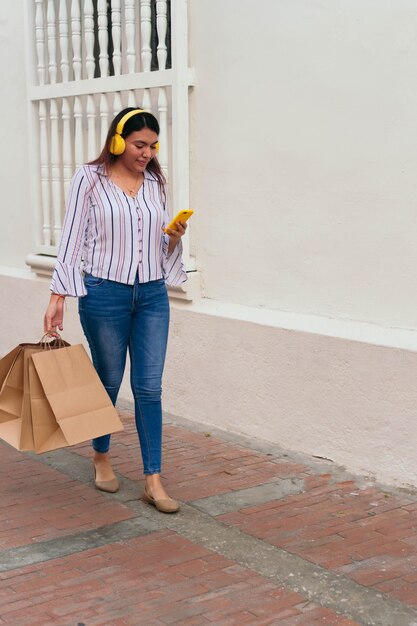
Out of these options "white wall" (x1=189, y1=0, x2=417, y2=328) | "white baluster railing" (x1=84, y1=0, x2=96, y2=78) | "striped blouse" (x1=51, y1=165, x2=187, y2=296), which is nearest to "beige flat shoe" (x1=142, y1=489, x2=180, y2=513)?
"striped blouse" (x1=51, y1=165, x2=187, y2=296)

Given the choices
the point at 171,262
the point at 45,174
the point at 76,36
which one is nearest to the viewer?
the point at 171,262

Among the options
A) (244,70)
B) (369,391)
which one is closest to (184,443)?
(369,391)

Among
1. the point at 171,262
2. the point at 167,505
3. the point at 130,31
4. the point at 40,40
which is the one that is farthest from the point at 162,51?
the point at 167,505

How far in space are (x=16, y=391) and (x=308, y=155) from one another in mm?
2168

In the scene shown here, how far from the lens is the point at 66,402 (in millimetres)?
4793

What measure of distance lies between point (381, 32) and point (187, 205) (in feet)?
6.21

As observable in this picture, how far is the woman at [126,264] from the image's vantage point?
491 centimetres

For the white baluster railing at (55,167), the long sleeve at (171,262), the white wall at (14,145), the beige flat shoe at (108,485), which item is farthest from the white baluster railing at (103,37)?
the beige flat shoe at (108,485)

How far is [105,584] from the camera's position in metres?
4.16

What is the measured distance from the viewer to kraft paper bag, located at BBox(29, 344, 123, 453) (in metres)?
4.77

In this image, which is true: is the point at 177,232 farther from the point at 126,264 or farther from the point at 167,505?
the point at 167,505

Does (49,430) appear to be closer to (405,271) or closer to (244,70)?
(405,271)

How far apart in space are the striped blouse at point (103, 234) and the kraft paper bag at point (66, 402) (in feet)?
1.20

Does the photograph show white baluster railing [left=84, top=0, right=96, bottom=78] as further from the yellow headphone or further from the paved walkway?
the paved walkway
